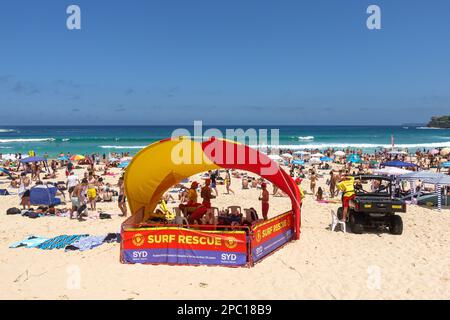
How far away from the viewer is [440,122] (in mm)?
155875

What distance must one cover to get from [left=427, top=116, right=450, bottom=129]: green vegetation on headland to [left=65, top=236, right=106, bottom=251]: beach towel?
16335 centimetres

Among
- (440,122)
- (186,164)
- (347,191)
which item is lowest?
(347,191)

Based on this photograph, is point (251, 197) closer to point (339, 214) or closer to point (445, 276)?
point (339, 214)

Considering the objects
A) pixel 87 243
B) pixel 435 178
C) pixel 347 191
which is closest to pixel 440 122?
pixel 435 178

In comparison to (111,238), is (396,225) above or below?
above

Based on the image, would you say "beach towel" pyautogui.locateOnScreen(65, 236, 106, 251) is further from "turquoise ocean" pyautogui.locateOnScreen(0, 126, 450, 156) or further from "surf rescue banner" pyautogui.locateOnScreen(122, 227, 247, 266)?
"turquoise ocean" pyautogui.locateOnScreen(0, 126, 450, 156)

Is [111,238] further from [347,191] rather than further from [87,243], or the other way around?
[347,191]

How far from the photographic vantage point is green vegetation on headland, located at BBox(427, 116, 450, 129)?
150 metres

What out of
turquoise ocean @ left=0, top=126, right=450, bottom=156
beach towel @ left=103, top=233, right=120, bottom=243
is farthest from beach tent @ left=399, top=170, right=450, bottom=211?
turquoise ocean @ left=0, top=126, right=450, bottom=156

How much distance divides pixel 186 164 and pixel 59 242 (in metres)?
3.73

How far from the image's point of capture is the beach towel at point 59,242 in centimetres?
972

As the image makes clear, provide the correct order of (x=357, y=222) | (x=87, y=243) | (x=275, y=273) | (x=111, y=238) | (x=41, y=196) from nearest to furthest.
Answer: (x=275, y=273) < (x=87, y=243) < (x=111, y=238) < (x=357, y=222) < (x=41, y=196)

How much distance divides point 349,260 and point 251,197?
32.2 ft

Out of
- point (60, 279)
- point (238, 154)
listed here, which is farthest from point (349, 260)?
point (60, 279)
